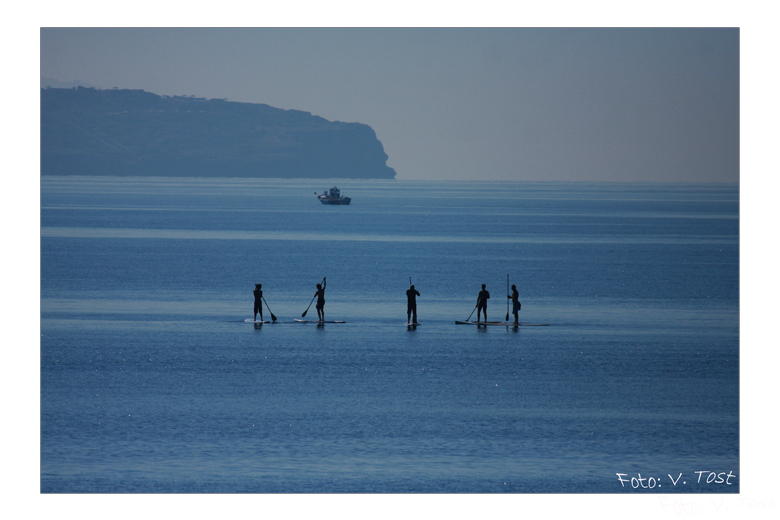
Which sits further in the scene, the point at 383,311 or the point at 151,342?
the point at 383,311

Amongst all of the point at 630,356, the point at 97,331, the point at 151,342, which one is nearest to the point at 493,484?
the point at 630,356

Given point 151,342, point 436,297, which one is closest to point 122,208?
point 436,297

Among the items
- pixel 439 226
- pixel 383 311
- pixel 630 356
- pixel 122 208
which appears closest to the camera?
pixel 630 356

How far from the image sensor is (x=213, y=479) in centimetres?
1852

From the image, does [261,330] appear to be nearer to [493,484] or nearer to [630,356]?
[630,356]

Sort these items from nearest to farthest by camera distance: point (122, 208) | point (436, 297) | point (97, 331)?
point (97, 331)
point (436, 297)
point (122, 208)

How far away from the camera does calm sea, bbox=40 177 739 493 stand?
1919cm

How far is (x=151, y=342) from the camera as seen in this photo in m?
31.3

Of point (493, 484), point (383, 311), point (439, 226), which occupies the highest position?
point (439, 226)

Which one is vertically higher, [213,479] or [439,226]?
[439,226]

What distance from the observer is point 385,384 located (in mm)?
25922

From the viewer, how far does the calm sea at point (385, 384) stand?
63.0 feet

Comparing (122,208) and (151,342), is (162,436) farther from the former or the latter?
(122,208)

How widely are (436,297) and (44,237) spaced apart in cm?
5001
